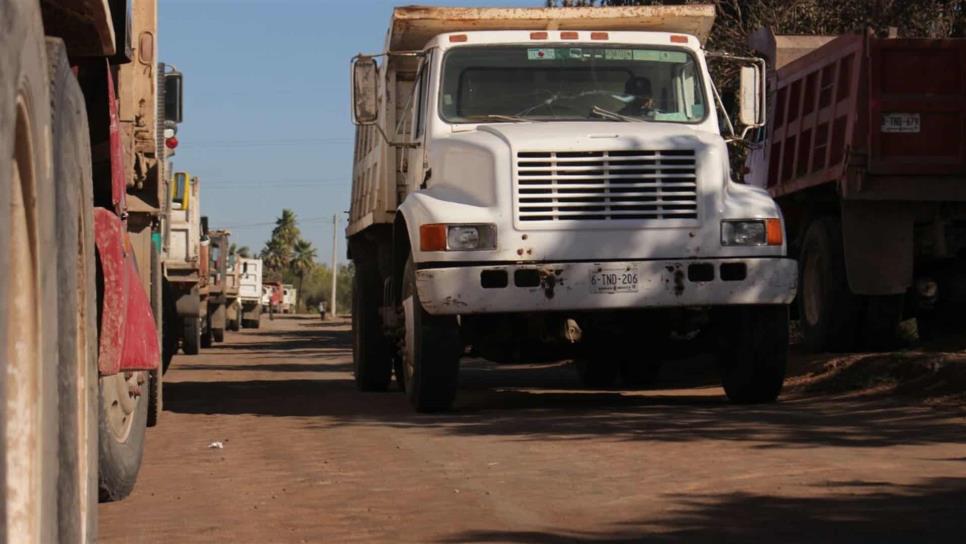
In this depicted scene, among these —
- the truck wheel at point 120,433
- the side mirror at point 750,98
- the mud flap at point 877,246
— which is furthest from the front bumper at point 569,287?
the mud flap at point 877,246

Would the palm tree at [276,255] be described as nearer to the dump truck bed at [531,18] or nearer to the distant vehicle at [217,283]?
the distant vehicle at [217,283]

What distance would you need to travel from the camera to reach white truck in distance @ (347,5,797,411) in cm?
1082

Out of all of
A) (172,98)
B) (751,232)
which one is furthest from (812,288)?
(172,98)

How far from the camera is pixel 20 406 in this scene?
3469 millimetres

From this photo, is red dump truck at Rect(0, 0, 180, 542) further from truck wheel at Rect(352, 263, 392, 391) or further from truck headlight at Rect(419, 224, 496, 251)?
truck wheel at Rect(352, 263, 392, 391)

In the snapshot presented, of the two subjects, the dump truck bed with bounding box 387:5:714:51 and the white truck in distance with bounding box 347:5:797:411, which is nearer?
the white truck in distance with bounding box 347:5:797:411

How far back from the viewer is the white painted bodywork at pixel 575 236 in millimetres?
10781

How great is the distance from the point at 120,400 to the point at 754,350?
5239 millimetres

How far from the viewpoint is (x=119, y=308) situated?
574 centimetres

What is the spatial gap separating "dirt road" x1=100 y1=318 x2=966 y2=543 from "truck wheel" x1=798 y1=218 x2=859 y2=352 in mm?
2548

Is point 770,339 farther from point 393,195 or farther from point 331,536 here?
point 331,536

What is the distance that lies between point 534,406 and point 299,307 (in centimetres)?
11737

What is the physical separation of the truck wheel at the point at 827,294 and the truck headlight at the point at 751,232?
14.8 feet

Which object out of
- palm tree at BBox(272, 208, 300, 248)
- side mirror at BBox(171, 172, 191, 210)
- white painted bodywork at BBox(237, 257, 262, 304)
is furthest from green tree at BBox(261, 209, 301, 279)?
side mirror at BBox(171, 172, 191, 210)
